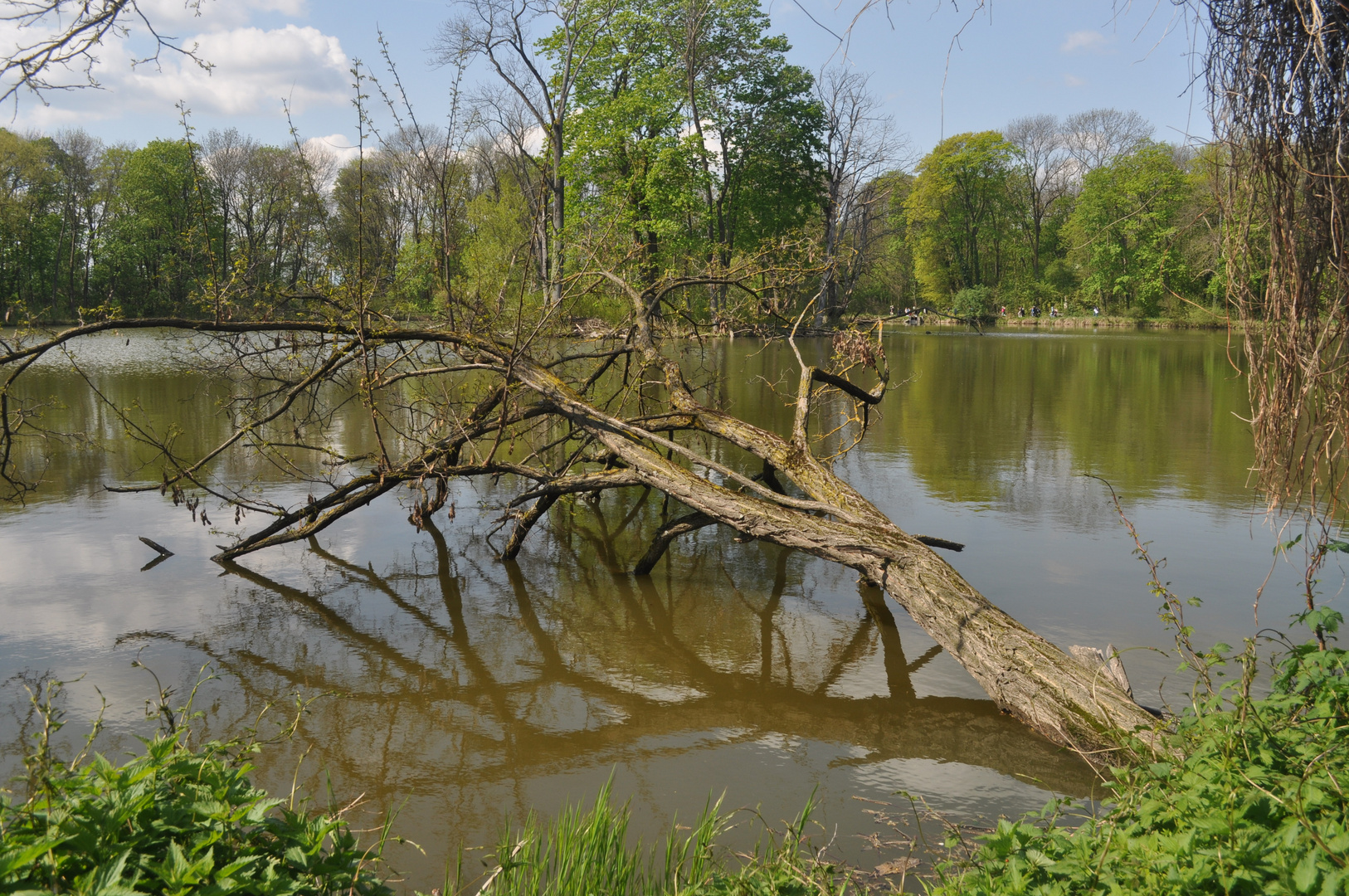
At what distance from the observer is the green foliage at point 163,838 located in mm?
1731

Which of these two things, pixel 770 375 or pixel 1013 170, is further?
pixel 1013 170

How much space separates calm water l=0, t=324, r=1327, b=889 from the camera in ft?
12.7

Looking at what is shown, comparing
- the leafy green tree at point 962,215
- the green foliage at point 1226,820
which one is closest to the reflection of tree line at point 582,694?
the green foliage at point 1226,820

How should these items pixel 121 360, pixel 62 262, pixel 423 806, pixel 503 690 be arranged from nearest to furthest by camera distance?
pixel 423 806
pixel 503 690
pixel 121 360
pixel 62 262

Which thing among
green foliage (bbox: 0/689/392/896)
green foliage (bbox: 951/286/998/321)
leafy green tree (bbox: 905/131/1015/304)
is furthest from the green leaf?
leafy green tree (bbox: 905/131/1015/304)

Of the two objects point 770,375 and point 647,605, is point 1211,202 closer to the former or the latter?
point 647,605

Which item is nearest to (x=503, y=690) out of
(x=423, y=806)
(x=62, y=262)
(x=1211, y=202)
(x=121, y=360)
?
(x=423, y=806)

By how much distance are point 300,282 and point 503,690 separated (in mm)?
3510

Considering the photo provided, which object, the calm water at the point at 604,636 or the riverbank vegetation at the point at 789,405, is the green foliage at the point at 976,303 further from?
the calm water at the point at 604,636

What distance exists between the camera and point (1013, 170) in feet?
177

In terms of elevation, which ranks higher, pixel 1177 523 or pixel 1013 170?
pixel 1013 170

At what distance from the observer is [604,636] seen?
18.2 ft

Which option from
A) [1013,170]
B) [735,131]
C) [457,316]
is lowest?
[457,316]

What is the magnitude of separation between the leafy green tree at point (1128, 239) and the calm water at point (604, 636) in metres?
36.8
